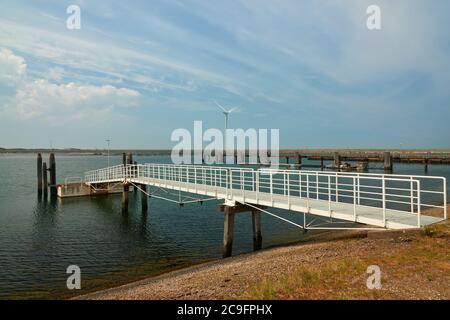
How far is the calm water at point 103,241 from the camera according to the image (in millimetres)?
13758

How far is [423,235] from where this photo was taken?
10531mm

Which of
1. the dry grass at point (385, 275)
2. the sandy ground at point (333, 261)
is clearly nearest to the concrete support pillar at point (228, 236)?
the sandy ground at point (333, 261)

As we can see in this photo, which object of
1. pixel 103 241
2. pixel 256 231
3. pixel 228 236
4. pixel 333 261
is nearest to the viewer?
pixel 333 261

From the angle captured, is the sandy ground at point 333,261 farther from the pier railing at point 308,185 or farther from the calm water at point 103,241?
the calm water at point 103,241

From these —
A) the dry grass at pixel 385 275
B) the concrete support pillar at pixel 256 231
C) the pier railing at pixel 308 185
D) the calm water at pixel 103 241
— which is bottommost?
the calm water at pixel 103 241

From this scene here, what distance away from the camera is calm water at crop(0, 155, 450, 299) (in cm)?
1376

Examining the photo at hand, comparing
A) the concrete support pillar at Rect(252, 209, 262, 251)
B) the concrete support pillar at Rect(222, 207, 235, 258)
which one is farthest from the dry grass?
the concrete support pillar at Rect(252, 209, 262, 251)

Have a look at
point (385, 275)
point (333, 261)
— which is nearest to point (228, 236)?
point (333, 261)

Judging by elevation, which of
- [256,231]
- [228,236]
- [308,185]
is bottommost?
[256,231]

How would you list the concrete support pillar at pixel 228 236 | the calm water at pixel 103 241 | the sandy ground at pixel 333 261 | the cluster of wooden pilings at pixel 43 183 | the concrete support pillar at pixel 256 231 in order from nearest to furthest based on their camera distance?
1. the sandy ground at pixel 333 261
2. the calm water at pixel 103 241
3. the concrete support pillar at pixel 228 236
4. the concrete support pillar at pixel 256 231
5. the cluster of wooden pilings at pixel 43 183

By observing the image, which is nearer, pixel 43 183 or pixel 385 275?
pixel 385 275

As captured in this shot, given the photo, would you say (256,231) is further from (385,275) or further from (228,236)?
(385,275)

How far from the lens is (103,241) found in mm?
19469
